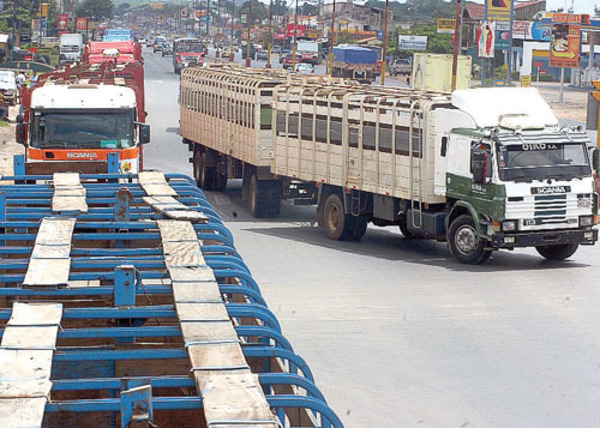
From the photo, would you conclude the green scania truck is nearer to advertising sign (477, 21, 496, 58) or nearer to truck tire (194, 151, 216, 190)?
truck tire (194, 151, 216, 190)

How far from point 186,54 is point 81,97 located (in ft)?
249

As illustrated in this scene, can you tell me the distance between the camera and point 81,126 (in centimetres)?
2244

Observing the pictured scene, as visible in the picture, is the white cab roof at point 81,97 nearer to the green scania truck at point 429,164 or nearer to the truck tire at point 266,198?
the green scania truck at point 429,164

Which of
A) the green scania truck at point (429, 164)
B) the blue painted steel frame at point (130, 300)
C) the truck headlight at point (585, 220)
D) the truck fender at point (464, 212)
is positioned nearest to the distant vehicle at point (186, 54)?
the green scania truck at point (429, 164)

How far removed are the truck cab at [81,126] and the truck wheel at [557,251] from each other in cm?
762

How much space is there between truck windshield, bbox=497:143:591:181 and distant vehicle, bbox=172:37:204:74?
72696 millimetres

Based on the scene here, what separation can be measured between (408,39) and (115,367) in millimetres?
114448

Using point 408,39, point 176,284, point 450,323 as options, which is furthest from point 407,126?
point 408,39

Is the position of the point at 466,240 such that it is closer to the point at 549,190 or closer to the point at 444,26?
the point at 549,190

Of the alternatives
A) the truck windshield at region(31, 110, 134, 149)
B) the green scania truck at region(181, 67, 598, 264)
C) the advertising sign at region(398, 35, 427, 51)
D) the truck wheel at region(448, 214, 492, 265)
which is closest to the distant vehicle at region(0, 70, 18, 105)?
the green scania truck at region(181, 67, 598, 264)

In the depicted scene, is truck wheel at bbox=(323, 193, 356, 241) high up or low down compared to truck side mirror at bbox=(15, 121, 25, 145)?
down

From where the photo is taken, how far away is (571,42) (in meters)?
78.9

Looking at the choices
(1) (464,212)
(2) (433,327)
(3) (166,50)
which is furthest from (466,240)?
(3) (166,50)

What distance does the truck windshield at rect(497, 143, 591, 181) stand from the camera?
806 inches
